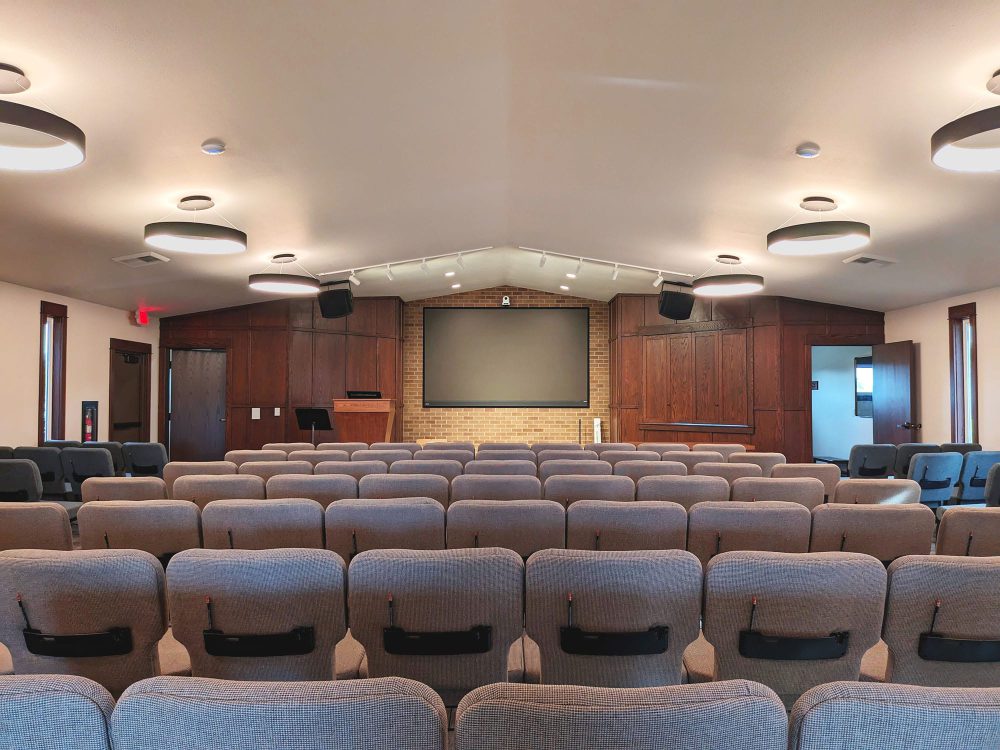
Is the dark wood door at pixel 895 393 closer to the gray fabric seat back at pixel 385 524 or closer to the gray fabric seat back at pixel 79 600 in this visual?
the gray fabric seat back at pixel 385 524

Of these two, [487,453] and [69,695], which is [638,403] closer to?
[487,453]

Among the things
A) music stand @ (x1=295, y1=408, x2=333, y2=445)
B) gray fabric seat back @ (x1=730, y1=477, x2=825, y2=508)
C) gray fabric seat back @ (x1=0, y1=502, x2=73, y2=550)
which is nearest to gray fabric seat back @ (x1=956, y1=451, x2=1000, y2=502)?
gray fabric seat back @ (x1=730, y1=477, x2=825, y2=508)

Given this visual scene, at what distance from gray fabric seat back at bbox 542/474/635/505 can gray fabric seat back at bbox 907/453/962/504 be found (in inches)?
127

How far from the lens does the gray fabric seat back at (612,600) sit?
→ 191cm

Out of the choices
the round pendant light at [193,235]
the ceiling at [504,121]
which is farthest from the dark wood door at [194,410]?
the round pendant light at [193,235]

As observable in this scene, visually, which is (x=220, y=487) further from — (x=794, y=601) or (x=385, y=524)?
(x=794, y=601)

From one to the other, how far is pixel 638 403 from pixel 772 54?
30.9 feet

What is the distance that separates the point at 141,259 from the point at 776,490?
7.54 meters

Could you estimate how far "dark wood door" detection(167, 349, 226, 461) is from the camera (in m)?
12.5

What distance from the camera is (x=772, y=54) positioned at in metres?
3.95

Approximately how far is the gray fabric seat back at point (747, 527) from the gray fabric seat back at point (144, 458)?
5750 mm

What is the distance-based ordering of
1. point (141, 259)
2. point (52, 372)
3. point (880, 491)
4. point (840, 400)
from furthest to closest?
1. point (840, 400)
2. point (52, 372)
3. point (141, 259)
4. point (880, 491)

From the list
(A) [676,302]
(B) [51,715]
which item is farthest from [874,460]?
(B) [51,715]

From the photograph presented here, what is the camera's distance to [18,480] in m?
5.07
